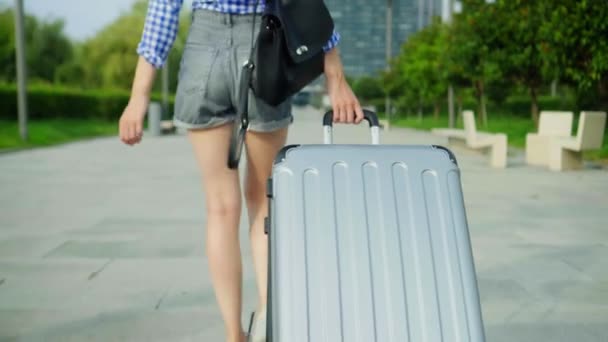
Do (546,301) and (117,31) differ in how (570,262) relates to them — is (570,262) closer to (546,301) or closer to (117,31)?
(546,301)

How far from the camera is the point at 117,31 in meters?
50.2

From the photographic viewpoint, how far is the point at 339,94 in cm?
257

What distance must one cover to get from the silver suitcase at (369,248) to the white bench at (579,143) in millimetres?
9048

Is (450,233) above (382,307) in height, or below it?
above

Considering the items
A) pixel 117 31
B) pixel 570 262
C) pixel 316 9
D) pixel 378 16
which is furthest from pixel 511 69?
pixel 378 16

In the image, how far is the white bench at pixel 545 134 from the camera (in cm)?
1228

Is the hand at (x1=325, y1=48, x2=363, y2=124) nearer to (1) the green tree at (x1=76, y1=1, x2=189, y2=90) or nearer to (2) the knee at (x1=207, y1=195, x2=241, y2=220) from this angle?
(2) the knee at (x1=207, y1=195, x2=241, y2=220)

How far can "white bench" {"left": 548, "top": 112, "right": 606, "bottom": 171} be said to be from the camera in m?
10.7

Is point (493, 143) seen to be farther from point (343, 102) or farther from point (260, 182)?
point (343, 102)

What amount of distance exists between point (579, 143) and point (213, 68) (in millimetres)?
9106

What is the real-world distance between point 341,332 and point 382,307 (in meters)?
0.12

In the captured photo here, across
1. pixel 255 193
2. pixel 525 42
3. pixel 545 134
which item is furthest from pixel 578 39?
pixel 255 193

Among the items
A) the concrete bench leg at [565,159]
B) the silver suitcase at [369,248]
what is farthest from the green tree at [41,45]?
the silver suitcase at [369,248]

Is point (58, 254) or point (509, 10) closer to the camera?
point (58, 254)
